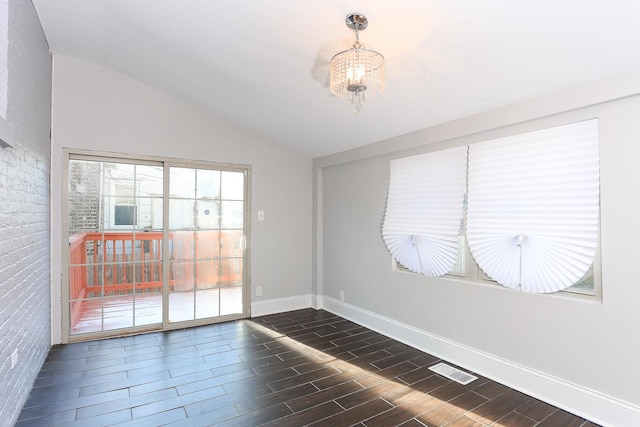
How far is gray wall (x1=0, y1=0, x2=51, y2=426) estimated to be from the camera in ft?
6.80

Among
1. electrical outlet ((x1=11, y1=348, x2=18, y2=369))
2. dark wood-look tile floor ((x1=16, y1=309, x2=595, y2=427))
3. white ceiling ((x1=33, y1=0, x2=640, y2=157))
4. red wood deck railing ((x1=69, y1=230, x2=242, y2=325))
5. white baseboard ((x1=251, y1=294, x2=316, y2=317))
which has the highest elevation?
white ceiling ((x1=33, y1=0, x2=640, y2=157))

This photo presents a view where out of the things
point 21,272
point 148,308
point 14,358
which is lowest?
point 148,308

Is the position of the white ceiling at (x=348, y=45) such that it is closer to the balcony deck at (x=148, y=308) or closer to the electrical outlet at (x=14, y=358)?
the balcony deck at (x=148, y=308)

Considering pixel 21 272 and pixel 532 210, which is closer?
pixel 21 272

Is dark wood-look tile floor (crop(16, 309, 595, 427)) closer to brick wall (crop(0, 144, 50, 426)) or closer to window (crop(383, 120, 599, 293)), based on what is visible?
brick wall (crop(0, 144, 50, 426))

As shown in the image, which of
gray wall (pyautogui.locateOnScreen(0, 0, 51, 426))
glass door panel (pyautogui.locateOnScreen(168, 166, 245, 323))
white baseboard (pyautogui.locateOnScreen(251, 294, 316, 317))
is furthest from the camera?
white baseboard (pyautogui.locateOnScreen(251, 294, 316, 317))

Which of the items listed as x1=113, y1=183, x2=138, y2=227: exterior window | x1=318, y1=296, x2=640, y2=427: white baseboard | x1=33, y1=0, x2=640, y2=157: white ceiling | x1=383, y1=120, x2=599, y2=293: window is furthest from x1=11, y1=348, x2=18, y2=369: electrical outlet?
x1=383, y1=120, x2=599, y2=293: window

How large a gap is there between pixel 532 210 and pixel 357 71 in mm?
1712

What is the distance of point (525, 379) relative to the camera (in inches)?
103

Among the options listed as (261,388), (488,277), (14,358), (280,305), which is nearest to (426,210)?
(488,277)

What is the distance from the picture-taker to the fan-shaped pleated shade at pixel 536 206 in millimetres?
2342

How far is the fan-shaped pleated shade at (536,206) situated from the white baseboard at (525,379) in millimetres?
657

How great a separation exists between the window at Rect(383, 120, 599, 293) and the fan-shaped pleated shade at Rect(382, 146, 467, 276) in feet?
0.10

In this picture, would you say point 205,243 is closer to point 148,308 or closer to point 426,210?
point 148,308
